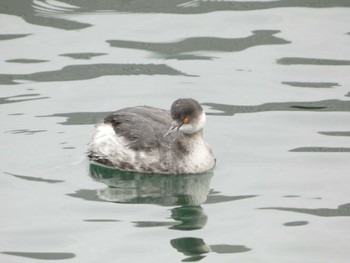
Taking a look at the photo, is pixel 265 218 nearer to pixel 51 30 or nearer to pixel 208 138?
pixel 208 138

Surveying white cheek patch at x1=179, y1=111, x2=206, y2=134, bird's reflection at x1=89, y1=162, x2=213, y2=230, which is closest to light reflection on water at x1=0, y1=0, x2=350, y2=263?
bird's reflection at x1=89, y1=162, x2=213, y2=230

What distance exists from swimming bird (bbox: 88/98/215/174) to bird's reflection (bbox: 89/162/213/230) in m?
0.09

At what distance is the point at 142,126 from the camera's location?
Result: 37.4 feet

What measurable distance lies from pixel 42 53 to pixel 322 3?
3955 mm

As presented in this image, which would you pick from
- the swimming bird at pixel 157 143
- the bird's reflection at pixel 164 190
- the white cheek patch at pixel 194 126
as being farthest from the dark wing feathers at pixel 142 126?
the bird's reflection at pixel 164 190

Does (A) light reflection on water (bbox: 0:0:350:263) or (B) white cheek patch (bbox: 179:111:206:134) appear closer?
(A) light reflection on water (bbox: 0:0:350:263)

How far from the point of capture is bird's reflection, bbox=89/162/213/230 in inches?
403

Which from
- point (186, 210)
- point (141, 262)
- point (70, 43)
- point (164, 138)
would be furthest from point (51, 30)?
point (141, 262)

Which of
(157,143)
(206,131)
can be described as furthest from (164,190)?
(206,131)

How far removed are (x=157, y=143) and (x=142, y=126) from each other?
226 millimetres

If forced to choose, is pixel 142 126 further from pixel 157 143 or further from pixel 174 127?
pixel 174 127

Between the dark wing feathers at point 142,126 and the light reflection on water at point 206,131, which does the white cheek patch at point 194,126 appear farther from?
the light reflection on water at point 206,131

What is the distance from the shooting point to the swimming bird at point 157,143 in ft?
37.0

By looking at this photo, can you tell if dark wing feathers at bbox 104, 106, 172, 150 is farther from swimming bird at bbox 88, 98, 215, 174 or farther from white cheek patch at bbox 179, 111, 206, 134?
white cheek patch at bbox 179, 111, 206, 134
